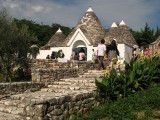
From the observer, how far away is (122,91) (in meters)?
6.64

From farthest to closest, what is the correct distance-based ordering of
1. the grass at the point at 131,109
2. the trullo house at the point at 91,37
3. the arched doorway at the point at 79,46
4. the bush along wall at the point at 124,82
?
the arched doorway at the point at 79,46, the trullo house at the point at 91,37, the bush along wall at the point at 124,82, the grass at the point at 131,109

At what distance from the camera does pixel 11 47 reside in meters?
12.9

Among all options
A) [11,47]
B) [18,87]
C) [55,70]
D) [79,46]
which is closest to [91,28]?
[79,46]

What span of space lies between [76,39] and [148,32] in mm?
22205

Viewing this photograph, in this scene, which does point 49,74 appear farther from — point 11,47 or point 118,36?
point 118,36

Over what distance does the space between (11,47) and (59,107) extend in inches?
353

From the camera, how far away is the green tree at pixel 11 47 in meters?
12.3

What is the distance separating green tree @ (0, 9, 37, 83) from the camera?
1230cm

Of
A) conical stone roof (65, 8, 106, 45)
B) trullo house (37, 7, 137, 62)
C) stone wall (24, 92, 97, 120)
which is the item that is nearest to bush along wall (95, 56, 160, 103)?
stone wall (24, 92, 97, 120)

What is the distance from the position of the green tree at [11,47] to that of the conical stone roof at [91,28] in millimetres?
9275

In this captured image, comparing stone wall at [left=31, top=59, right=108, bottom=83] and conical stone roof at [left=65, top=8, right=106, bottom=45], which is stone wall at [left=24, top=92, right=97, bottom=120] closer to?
stone wall at [left=31, top=59, right=108, bottom=83]

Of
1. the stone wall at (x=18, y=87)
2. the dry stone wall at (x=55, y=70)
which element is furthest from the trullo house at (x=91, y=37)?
the stone wall at (x=18, y=87)

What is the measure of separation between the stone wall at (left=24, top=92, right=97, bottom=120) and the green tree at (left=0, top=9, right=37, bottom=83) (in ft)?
24.7

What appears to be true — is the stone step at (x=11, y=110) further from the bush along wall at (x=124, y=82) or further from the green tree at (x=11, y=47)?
the green tree at (x=11, y=47)
